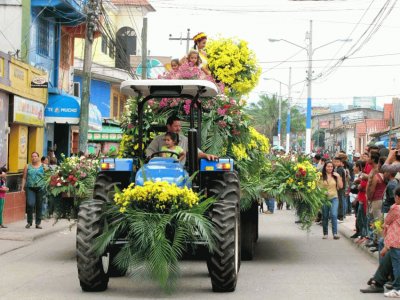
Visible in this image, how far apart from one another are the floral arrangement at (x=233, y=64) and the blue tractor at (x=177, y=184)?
11.2ft

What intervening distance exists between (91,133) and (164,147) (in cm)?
2936

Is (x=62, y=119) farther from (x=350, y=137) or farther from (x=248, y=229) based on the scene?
(x=350, y=137)

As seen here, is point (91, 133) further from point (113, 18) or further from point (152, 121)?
point (152, 121)

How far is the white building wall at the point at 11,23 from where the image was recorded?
2897 cm

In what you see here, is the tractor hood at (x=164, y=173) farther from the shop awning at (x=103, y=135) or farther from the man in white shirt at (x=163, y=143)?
the shop awning at (x=103, y=135)

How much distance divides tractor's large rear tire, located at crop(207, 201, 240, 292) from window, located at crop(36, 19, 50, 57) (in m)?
21.4

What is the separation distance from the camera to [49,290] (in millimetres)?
11234

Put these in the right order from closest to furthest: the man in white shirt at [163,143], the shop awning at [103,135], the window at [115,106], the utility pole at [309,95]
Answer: the man in white shirt at [163,143], the shop awning at [103,135], the utility pole at [309,95], the window at [115,106]

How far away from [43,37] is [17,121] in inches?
223

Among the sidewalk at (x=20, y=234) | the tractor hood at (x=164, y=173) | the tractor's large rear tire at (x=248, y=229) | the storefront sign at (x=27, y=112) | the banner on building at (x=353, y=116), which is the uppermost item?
the banner on building at (x=353, y=116)

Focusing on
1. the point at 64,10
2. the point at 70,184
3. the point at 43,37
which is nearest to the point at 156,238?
the point at 70,184

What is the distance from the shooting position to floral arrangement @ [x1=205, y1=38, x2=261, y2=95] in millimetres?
15891

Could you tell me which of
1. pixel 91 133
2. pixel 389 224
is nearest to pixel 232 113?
pixel 389 224

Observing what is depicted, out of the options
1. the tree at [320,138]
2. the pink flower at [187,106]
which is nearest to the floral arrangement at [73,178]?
the pink flower at [187,106]
